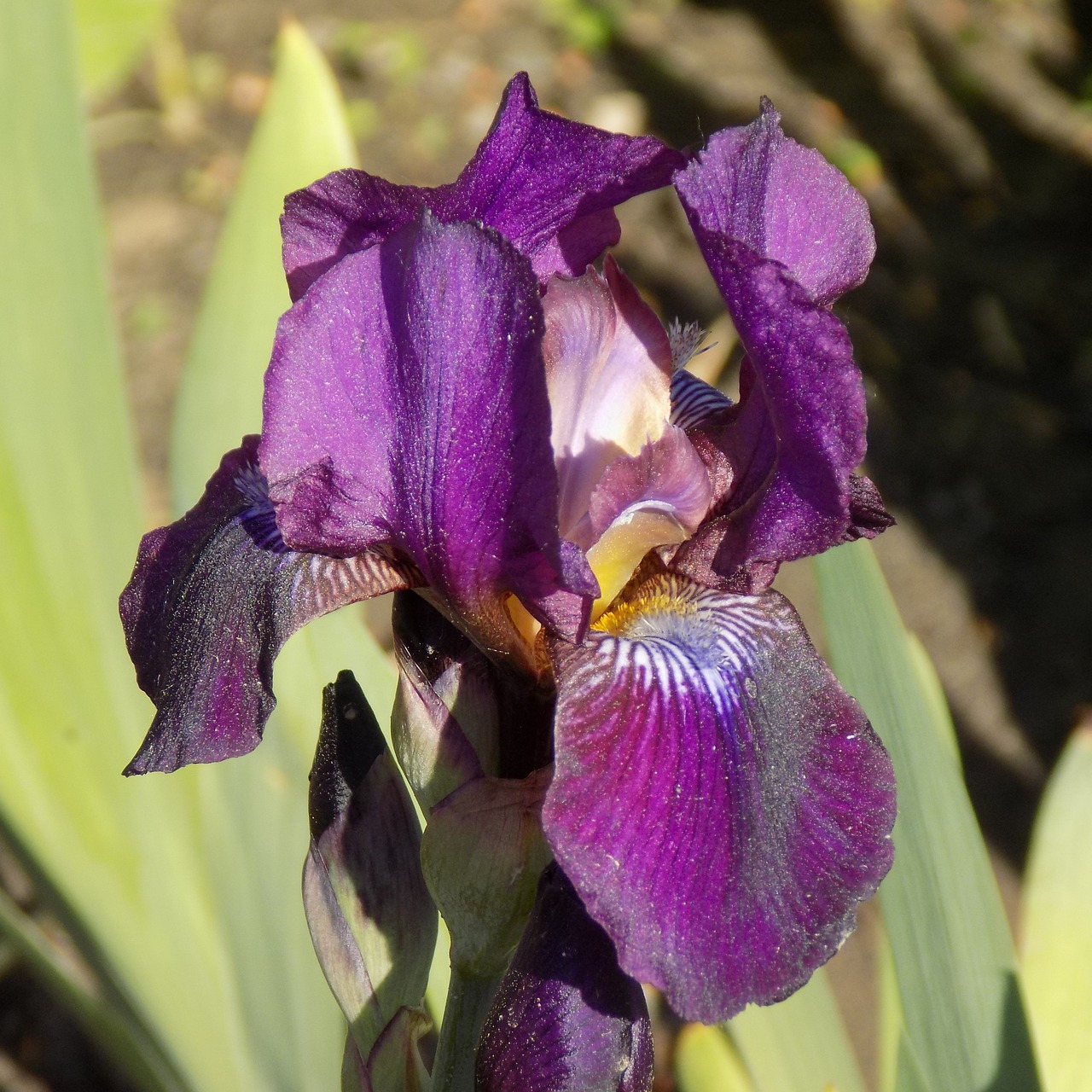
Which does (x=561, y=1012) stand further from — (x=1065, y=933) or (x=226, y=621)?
(x=1065, y=933)

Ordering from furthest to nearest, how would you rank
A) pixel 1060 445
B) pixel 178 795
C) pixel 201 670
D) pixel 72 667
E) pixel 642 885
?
1. pixel 1060 445
2. pixel 178 795
3. pixel 72 667
4. pixel 201 670
5. pixel 642 885

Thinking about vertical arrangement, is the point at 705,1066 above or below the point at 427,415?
below

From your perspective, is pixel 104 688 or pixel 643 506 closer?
pixel 643 506

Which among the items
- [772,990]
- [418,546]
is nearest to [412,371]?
[418,546]

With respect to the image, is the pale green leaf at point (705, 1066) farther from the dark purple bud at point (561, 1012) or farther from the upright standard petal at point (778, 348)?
the upright standard petal at point (778, 348)

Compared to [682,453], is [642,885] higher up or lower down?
lower down

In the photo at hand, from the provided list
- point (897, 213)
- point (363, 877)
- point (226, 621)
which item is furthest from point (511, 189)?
point (897, 213)

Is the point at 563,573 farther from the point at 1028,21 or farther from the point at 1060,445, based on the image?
the point at 1028,21
